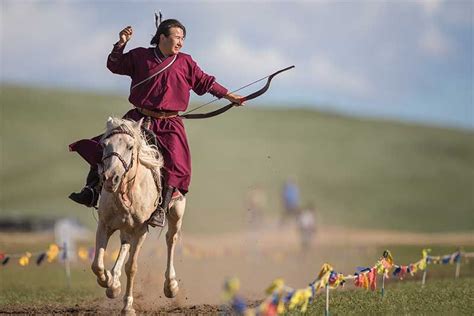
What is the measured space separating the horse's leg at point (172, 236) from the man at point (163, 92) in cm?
39

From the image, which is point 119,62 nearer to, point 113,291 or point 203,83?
point 203,83

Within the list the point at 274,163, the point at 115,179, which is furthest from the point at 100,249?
the point at 274,163

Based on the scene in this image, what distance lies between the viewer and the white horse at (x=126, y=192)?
1138cm

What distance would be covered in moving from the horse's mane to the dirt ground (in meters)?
2.03

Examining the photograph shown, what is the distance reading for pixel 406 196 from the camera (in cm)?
6975

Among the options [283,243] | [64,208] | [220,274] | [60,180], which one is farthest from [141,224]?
[60,180]

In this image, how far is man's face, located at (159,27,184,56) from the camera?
12.7 metres

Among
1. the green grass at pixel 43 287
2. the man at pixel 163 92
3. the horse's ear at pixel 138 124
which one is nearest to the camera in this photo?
the horse's ear at pixel 138 124

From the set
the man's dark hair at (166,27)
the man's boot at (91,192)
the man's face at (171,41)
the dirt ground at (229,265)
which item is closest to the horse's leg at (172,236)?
the dirt ground at (229,265)

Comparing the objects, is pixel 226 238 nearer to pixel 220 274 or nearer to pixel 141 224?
pixel 220 274

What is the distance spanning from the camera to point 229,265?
29.3 m

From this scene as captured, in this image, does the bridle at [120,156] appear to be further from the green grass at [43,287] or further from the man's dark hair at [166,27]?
the green grass at [43,287]

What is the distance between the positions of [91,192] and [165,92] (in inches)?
63.5

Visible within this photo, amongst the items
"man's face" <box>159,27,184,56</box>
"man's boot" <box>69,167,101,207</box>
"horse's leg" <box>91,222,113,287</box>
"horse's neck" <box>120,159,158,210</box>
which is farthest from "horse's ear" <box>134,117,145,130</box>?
"horse's leg" <box>91,222,113,287</box>
